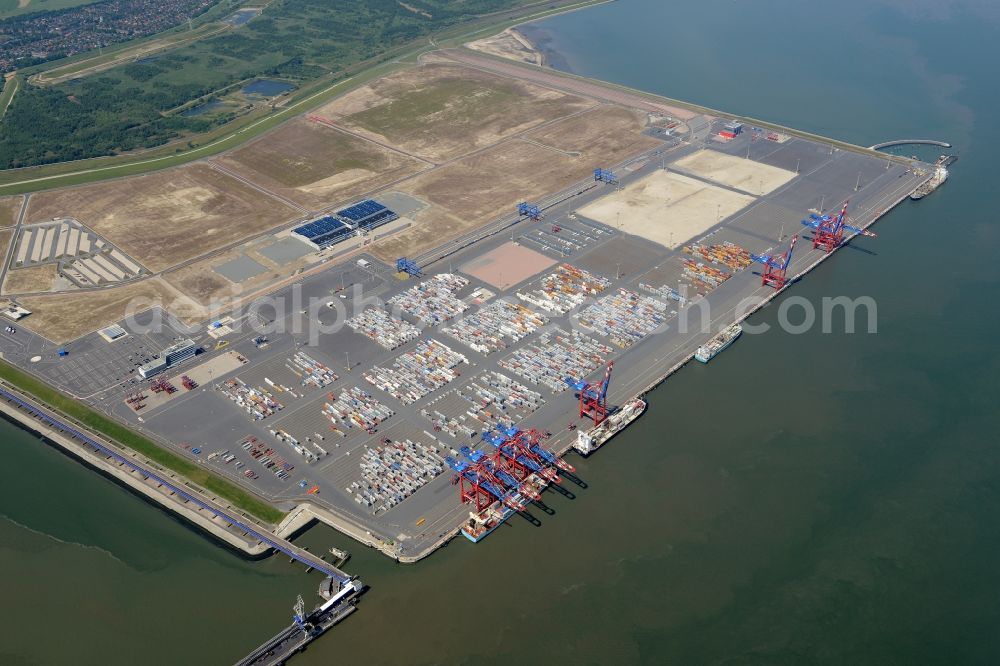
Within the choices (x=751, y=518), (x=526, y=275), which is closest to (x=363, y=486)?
(x=751, y=518)

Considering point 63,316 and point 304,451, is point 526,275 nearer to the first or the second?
point 304,451

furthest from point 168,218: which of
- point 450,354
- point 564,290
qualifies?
point 564,290

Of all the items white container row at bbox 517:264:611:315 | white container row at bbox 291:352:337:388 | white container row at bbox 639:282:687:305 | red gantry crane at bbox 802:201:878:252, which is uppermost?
red gantry crane at bbox 802:201:878:252

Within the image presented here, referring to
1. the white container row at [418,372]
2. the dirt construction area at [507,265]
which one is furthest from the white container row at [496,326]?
Result: the dirt construction area at [507,265]

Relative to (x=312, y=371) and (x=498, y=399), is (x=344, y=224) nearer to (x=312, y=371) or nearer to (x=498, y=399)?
(x=312, y=371)

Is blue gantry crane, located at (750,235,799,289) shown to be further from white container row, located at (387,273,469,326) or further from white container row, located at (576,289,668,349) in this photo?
white container row, located at (387,273,469,326)

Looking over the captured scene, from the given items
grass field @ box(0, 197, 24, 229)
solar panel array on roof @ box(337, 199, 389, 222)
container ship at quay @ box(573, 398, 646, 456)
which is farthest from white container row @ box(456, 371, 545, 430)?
grass field @ box(0, 197, 24, 229)

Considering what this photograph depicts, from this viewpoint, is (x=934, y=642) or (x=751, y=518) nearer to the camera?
(x=934, y=642)
